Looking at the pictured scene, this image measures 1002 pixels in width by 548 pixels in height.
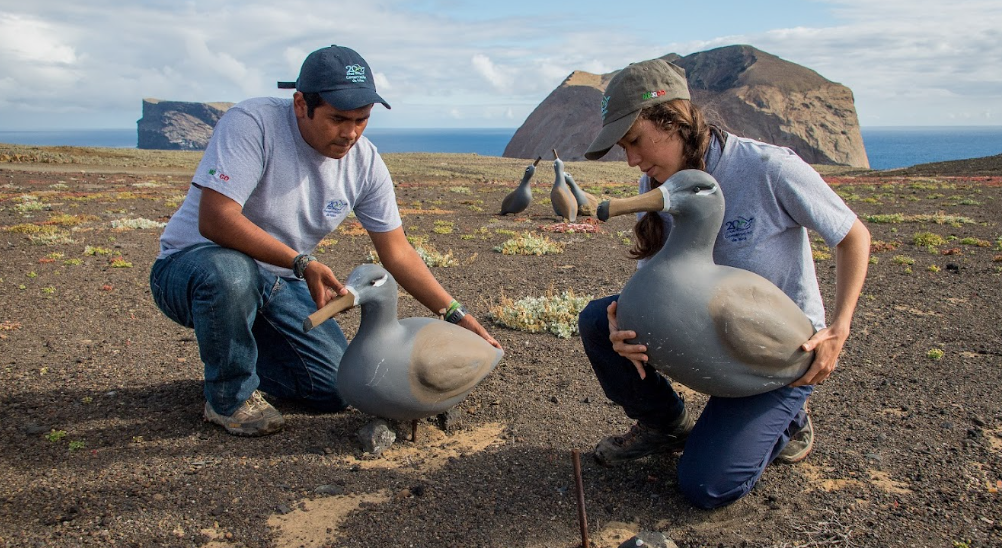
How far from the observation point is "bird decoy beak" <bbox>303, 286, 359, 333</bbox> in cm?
373

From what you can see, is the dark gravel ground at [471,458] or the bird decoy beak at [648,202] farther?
the dark gravel ground at [471,458]

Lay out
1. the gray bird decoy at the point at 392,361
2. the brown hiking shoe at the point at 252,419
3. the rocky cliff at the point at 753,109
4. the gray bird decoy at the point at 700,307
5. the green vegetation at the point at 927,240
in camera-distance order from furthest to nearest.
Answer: the rocky cliff at the point at 753,109 < the green vegetation at the point at 927,240 < the brown hiking shoe at the point at 252,419 < the gray bird decoy at the point at 392,361 < the gray bird decoy at the point at 700,307

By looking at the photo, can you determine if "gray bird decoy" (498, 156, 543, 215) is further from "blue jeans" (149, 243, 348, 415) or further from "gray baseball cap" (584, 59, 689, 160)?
"gray baseball cap" (584, 59, 689, 160)

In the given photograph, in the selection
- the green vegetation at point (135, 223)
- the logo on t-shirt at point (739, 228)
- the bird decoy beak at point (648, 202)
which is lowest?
the green vegetation at point (135, 223)

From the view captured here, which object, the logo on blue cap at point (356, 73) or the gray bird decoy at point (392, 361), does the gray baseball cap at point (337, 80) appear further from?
the gray bird decoy at point (392, 361)

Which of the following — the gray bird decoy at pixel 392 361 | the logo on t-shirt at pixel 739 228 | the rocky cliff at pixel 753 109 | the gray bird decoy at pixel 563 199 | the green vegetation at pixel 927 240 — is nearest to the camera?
the logo on t-shirt at pixel 739 228

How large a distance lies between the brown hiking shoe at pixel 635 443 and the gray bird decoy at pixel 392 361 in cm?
92

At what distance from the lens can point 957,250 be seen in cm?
1164

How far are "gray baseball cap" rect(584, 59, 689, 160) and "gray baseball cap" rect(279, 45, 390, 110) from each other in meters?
1.46

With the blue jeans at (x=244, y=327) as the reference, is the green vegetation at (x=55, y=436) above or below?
below

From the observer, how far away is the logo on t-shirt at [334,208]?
4.80 metres

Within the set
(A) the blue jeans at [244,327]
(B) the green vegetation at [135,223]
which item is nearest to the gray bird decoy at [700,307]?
(A) the blue jeans at [244,327]

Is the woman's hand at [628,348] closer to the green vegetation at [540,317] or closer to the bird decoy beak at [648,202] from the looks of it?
the bird decoy beak at [648,202]

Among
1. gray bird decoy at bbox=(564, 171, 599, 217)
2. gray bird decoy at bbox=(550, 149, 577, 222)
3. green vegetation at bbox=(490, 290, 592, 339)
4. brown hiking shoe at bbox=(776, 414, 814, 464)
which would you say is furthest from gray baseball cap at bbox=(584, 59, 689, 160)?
gray bird decoy at bbox=(564, 171, 599, 217)
